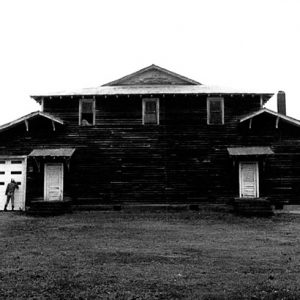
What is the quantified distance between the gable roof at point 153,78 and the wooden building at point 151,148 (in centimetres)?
401

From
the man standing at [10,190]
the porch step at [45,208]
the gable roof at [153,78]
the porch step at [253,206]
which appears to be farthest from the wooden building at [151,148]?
the gable roof at [153,78]

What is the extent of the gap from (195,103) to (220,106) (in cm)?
148

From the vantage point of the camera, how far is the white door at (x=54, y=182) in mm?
27844

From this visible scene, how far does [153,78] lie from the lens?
32719 millimetres

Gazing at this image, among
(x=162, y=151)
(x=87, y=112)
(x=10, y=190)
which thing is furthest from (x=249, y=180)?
(x=10, y=190)

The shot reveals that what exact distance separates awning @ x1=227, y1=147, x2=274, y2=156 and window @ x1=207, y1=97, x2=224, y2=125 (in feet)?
6.31

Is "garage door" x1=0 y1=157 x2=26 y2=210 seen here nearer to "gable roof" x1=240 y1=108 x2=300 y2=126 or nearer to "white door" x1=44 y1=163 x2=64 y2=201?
"white door" x1=44 y1=163 x2=64 y2=201

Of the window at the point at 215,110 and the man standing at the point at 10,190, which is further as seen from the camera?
the window at the point at 215,110

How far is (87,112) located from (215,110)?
754cm

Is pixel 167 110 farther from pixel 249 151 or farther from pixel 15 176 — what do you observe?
pixel 15 176

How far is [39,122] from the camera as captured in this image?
28.4 metres

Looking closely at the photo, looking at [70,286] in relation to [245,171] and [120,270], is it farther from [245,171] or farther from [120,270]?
[245,171]

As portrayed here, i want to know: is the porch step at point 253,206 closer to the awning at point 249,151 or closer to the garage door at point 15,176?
the awning at point 249,151

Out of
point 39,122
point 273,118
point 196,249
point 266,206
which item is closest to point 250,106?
point 273,118
